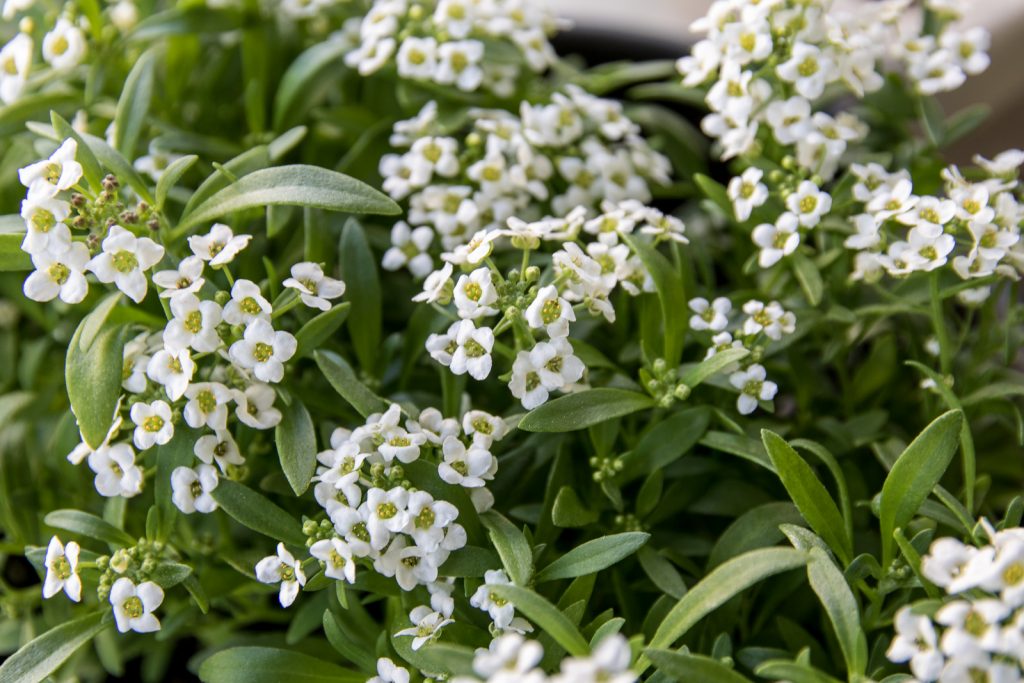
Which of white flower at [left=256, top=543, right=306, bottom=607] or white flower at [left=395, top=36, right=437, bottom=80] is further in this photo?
white flower at [left=395, top=36, right=437, bottom=80]

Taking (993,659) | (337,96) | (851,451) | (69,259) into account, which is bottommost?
(851,451)

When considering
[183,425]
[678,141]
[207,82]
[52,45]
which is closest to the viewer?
[183,425]

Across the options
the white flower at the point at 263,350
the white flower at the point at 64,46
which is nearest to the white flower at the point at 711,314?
the white flower at the point at 263,350

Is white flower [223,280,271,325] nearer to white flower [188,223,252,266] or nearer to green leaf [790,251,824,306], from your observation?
white flower [188,223,252,266]

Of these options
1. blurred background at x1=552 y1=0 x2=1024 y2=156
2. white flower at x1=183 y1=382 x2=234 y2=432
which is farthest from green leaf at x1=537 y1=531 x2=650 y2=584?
blurred background at x1=552 y1=0 x2=1024 y2=156

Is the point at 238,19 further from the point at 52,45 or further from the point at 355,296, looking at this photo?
the point at 355,296

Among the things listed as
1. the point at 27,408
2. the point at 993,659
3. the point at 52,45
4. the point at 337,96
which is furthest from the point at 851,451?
the point at 52,45

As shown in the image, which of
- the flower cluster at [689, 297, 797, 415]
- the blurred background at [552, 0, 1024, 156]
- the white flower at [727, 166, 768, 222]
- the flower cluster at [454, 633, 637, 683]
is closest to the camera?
the flower cluster at [454, 633, 637, 683]
